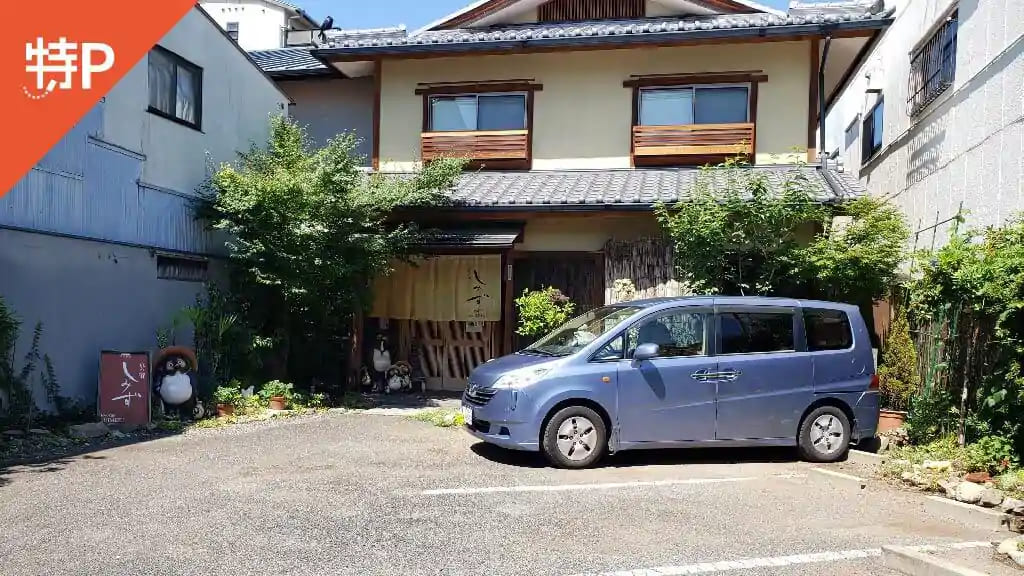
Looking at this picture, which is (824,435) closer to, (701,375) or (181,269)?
(701,375)

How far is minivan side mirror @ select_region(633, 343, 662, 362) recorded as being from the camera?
284 inches

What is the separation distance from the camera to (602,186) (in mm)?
11867

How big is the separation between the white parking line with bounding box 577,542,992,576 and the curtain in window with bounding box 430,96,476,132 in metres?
9.99

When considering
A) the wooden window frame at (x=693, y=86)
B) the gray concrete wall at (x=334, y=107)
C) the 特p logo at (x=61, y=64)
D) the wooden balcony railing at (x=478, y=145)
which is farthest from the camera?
the gray concrete wall at (x=334, y=107)

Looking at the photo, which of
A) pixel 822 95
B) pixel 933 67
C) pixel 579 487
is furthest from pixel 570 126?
pixel 579 487

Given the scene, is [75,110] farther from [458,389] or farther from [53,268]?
[458,389]

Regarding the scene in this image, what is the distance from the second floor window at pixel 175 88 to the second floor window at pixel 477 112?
13.1 feet

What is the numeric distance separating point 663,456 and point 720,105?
7.07m

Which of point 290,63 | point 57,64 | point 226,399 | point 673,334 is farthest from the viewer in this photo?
point 290,63

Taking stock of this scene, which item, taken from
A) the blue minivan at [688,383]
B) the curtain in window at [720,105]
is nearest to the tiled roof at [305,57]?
the curtain in window at [720,105]

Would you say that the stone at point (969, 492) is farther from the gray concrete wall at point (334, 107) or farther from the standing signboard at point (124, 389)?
the gray concrete wall at point (334, 107)

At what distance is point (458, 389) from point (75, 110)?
689 cm

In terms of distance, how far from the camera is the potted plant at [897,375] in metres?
8.59

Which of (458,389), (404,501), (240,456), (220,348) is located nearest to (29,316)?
(220,348)
